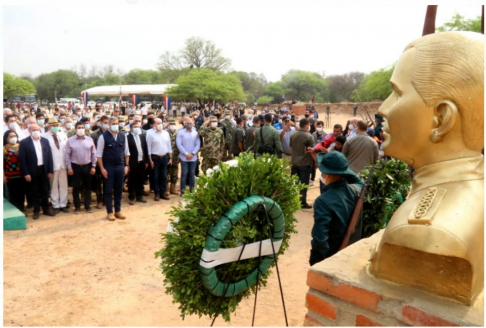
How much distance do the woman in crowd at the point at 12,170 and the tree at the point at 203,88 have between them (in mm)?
29613

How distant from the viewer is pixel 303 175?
7.45 metres

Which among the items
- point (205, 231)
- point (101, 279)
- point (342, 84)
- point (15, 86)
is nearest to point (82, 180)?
point (101, 279)

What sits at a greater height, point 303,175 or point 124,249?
point 303,175

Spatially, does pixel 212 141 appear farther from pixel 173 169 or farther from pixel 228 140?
pixel 228 140

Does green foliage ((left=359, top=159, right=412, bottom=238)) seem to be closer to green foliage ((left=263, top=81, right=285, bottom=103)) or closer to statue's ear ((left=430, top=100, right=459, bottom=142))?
statue's ear ((left=430, top=100, right=459, bottom=142))

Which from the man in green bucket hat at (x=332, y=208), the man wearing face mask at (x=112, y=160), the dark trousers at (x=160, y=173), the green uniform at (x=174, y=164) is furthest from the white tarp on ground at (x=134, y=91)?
the man in green bucket hat at (x=332, y=208)

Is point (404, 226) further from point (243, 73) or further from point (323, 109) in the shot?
point (243, 73)

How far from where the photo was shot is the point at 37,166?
6.75 m

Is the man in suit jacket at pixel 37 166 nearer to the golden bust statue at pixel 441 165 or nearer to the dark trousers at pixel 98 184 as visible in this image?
the dark trousers at pixel 98 184

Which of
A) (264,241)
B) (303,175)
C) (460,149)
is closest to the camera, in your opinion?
(460,149)

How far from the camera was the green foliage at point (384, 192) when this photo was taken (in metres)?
3.33

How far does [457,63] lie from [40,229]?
678 cm

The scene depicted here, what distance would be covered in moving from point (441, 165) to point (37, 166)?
6.91 m

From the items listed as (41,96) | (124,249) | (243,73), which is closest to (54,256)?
(124,249)
